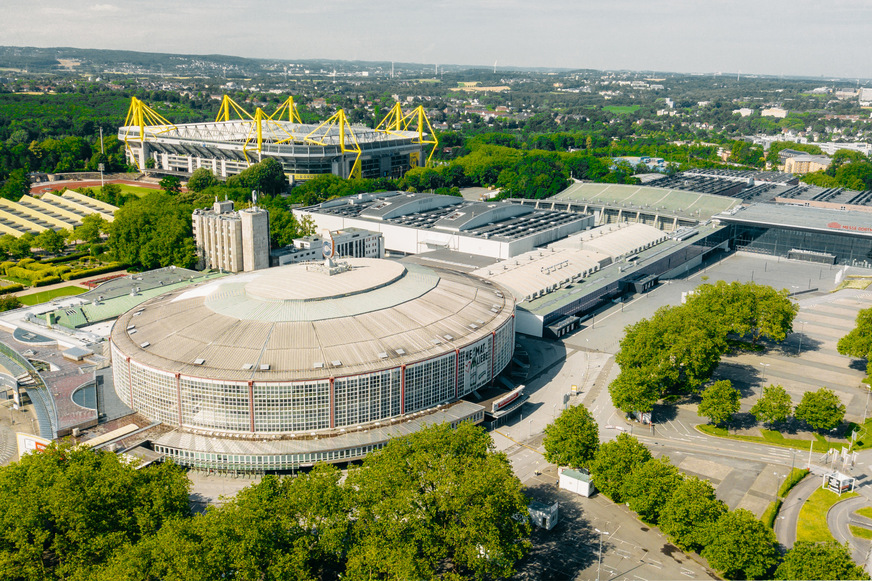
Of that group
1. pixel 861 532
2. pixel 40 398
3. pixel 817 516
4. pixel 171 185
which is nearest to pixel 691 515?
pixel 817 516

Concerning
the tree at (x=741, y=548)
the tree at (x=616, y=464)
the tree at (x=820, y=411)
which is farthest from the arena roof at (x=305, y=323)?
the tree at (x=820, y=411)

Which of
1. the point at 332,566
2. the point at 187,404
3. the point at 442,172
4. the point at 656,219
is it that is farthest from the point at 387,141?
the point at 332,566

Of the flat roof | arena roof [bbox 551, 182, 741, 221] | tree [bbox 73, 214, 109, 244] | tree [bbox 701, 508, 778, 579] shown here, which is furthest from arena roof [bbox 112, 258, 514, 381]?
arena roof [bbox 551, 182, 741, 221]

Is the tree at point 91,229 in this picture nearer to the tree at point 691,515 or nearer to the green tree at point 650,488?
the green tree at point 650,488

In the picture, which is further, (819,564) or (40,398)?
(40,398)

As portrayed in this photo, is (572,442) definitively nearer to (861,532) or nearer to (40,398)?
(861,532)

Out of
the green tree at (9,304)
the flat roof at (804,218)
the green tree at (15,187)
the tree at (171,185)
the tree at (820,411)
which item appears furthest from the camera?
the tree at (171,185)
